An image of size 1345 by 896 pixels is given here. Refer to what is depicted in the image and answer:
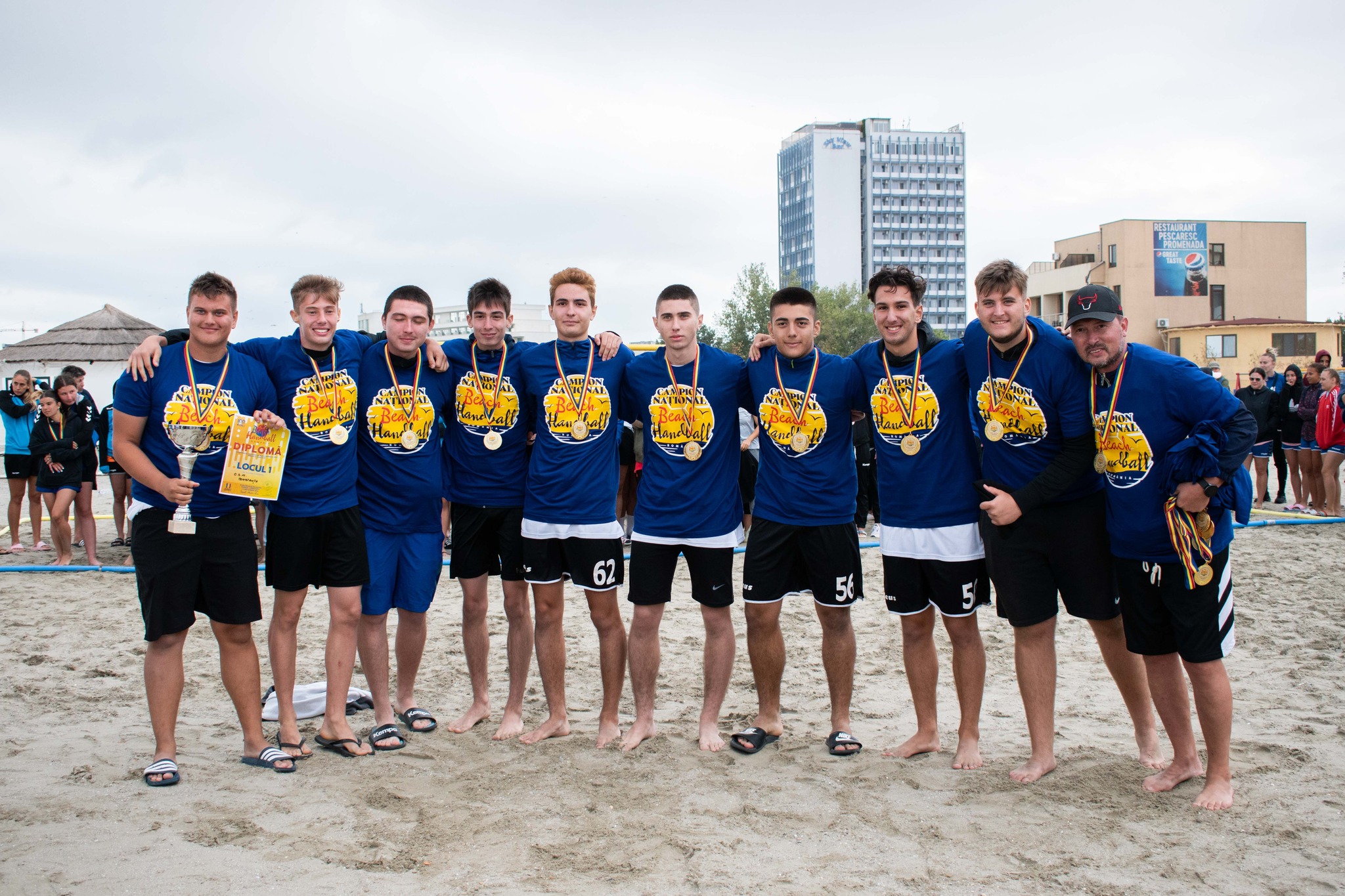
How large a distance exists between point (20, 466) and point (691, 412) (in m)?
9.59

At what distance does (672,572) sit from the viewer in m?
4.44

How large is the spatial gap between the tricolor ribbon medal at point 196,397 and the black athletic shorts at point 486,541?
1.29 meters

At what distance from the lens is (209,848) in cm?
331

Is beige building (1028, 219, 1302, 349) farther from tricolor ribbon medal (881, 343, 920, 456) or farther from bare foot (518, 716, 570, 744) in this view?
bare foot (518, 716, 570, 744)

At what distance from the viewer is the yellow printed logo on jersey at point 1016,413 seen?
3.91m

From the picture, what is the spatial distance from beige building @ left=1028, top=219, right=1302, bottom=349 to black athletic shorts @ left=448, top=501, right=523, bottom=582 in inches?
2269

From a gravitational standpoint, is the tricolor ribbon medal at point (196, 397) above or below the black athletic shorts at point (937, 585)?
above

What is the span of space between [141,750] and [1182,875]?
4580 millimetres

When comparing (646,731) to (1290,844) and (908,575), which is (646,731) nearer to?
(908,575)

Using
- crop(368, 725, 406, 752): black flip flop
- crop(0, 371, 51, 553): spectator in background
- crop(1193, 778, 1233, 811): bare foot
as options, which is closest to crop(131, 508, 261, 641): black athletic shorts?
crop(368, 725, 406, 752): black flip flop

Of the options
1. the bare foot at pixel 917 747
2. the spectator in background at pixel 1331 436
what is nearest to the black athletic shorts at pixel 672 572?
the bare foot at pixel 917 747

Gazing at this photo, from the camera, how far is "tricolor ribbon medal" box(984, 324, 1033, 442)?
3.96 metres

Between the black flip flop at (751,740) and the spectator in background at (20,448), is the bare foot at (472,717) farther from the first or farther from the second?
the spectator in background at (20,448)

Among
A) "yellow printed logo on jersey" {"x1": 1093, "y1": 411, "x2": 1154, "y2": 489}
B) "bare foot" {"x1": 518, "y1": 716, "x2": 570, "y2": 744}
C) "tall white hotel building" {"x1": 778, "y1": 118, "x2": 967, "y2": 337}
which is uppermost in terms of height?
"tall white hotel building" {"x1": 778, "y1": 118, "x2": 967, "y2": 337}
